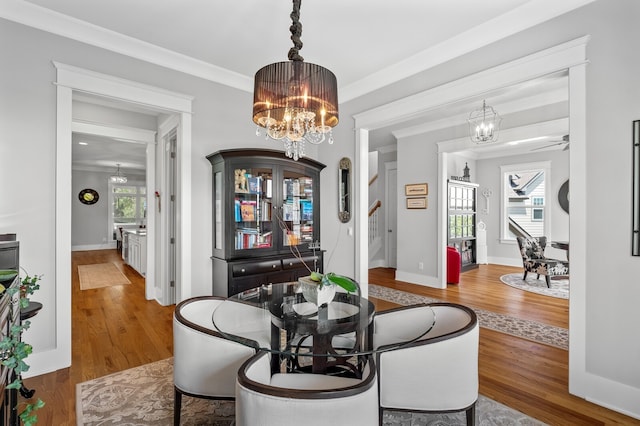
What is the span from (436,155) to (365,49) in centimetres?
286

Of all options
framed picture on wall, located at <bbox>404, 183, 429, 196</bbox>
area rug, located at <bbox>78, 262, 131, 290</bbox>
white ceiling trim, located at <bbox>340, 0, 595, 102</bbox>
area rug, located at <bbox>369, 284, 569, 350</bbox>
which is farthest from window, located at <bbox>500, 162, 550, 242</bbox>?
area rug, located at <bbox>78, 262, 131, 290</bbox>

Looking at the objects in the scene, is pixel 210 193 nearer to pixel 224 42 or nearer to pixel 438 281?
pixel 224 42

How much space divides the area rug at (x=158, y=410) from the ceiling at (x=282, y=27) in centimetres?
273

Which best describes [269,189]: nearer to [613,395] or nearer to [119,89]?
[119,89]

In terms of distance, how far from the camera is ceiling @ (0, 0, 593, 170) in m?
2.40

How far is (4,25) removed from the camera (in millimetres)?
2416

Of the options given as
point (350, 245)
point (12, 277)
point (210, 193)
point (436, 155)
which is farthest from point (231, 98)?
point (436, 155)

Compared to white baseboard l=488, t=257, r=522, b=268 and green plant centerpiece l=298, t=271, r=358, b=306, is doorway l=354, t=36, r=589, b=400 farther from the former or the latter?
white baseboard l=488, t=257, r=522, b=268

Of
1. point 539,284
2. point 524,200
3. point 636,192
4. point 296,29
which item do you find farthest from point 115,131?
point 524,200

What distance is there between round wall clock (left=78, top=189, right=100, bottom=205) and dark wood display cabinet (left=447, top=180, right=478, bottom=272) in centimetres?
1058

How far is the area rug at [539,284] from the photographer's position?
4979 millimetres

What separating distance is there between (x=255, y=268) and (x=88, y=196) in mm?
9596

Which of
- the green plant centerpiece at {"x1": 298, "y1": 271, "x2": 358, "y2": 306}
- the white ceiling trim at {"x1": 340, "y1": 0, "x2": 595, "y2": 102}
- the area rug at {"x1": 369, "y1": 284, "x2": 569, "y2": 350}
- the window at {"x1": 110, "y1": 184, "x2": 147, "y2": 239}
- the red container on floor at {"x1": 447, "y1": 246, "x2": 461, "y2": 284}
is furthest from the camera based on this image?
the window at {"x1": 110, "y1": 184, "x2": 147, "y2": 239}

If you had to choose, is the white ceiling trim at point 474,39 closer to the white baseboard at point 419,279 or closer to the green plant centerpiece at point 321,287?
the green plant centerpiece at point 321,287
